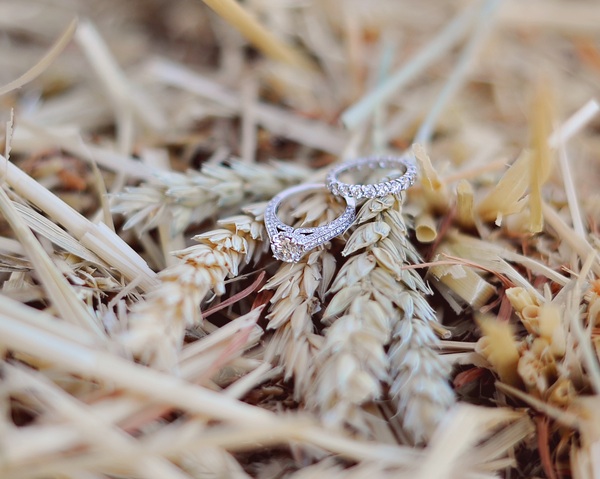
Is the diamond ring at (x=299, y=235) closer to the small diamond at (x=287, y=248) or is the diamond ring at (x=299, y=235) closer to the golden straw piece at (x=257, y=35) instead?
the small diamond at (x=287, y=248)

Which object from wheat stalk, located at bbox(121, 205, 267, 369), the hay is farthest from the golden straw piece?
wheat stalk, located at bbox(121, 205, 267, 369)

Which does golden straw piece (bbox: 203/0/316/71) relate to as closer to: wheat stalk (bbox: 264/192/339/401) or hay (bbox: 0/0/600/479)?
hay (bbox: 0/0/600/479)

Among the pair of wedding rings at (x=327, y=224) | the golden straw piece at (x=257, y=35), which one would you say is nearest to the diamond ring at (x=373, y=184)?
the pair of wedding rings at (x=327, y=224)

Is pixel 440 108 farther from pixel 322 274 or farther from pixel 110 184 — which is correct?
pixel 110 184

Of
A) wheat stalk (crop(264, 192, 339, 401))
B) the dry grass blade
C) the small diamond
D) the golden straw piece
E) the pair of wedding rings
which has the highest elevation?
the golden straw piece

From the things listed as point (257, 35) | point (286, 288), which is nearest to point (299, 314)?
point (286, 288)

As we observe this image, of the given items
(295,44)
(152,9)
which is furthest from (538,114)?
(152,9)
